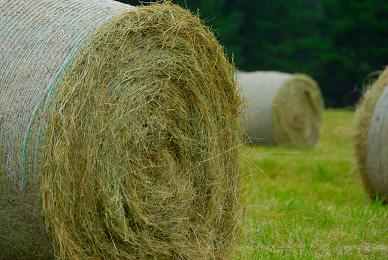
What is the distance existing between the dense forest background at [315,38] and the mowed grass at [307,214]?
15.3 metres

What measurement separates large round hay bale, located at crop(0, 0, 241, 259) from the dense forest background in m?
19.8

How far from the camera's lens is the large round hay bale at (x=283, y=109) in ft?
43.9

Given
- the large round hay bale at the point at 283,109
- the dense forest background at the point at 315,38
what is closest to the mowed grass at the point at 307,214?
the large round hay bale at the point at 283,109

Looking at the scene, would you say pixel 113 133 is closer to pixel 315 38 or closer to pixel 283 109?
pixel 283 109

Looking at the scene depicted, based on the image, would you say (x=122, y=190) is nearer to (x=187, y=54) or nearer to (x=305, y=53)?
(x=187, y=54)

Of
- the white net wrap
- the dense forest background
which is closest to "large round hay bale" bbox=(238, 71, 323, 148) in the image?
the white net wrap

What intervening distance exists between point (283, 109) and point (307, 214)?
23.2ft

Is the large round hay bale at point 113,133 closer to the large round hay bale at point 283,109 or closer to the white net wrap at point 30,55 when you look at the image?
the white net wrap at point 30,55

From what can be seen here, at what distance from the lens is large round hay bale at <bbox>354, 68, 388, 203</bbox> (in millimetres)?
7793

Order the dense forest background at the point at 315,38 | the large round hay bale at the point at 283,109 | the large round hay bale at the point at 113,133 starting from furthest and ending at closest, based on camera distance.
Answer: the dense forest background at the point at 315,38, the large round hay bale at the point at 283,109, the large round hay bale at the point at 113,133

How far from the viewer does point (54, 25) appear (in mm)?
4555

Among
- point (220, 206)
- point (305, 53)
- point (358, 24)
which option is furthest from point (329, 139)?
point (305, 53)

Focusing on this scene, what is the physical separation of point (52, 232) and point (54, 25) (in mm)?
1081

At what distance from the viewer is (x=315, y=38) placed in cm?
2845
